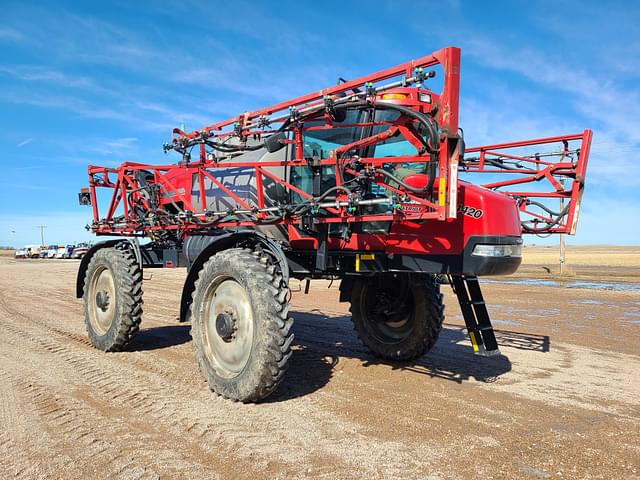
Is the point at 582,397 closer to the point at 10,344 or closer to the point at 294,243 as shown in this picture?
the point at 294,243

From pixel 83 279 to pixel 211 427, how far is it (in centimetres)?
471

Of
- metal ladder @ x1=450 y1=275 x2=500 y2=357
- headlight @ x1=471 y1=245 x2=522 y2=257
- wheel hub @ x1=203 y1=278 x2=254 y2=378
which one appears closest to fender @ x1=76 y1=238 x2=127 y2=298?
wheel hub @ x1=203 y1=278 x2=254 y2=378

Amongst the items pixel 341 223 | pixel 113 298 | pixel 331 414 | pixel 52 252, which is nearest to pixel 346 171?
pixel 341 223

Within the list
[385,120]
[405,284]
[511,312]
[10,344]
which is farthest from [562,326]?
[10,344]

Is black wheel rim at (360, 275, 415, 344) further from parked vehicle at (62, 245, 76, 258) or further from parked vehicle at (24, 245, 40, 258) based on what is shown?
parked vehicle at (24, 245, 40, 258)

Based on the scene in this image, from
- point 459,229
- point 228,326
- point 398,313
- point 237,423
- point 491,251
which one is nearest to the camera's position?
point 237,423

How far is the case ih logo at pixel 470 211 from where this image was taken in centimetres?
432

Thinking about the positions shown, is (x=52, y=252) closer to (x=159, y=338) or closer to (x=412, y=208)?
(x=159, y=338)

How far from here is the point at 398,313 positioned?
626 centimetres

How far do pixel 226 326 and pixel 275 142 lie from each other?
6.41ft

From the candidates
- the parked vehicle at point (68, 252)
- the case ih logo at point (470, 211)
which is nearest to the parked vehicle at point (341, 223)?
the case ih logo at point (470, 211)

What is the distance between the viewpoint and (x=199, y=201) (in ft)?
20.9

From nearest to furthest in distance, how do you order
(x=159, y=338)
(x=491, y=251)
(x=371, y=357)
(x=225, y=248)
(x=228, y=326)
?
(x=491, y=251) → (x=228, y=326) → (x=225, y=248) → (x=371, y=357) → (x=159, y=338)

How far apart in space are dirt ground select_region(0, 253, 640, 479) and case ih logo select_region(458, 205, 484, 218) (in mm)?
1738
